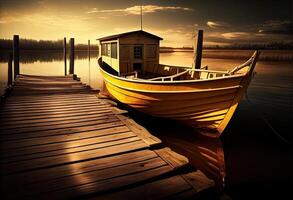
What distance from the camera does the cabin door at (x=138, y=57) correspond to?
1258 cm

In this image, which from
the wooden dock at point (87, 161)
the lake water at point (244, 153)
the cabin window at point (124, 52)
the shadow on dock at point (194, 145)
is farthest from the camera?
the cabin window at point (124, 52)

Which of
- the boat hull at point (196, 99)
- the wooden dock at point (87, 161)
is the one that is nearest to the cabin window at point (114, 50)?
the boat hull at point (196, 99)

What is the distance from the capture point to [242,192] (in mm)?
5914

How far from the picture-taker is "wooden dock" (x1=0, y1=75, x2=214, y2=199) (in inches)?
131

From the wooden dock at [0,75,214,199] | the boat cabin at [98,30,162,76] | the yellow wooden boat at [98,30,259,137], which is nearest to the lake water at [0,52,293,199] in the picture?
the yellow wooden boat at [98,30,259,137]

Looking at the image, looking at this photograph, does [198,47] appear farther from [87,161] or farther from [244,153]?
[87,161]

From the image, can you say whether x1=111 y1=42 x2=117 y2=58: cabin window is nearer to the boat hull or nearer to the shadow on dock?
the boat hull

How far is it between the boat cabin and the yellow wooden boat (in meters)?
2.75

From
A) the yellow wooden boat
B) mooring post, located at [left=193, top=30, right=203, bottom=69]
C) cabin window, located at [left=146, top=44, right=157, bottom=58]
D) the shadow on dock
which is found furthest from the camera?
cabin window, located at [left=146, top=44, right=157, bottom=58]

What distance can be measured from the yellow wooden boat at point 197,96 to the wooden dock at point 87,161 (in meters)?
2.10

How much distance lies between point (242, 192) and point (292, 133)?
5.94 m

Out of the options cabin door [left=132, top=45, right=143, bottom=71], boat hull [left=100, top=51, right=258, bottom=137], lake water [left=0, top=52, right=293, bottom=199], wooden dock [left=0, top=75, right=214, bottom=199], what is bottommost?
lake water [left=0, top=52, right=293, bottom=199]

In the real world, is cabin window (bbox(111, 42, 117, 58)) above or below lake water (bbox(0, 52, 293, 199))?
above

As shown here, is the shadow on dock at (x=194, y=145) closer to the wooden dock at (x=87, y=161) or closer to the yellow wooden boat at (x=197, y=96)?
the yellow wooden boat at (x=197, y=96)
